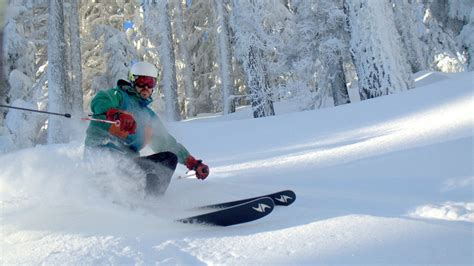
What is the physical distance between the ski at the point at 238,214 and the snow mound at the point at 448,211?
3.69ft

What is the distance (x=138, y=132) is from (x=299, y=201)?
6.73ft

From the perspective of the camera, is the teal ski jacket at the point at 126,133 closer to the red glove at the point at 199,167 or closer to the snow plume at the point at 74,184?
the red glove at the point at 199,167

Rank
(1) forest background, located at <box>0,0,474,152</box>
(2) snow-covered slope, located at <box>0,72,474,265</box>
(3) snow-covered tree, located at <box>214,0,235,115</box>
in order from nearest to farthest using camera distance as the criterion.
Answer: (2) snow-covered slope, located at <box>0,72,474,265</box> < (1) forest background, located at <box>0,0,474,152</box> < (3) snow-covered tree, located at <box>214,0,235,115</box>

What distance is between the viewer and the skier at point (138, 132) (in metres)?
4.60

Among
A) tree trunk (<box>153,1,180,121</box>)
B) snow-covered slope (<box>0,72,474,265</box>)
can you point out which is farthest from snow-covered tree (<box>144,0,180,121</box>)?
snow-covered slope (<box>0,72,474,265</box>)

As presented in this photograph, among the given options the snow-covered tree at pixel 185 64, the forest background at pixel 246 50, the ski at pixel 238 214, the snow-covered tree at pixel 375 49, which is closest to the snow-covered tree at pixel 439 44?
the forest background at pixel 246 50

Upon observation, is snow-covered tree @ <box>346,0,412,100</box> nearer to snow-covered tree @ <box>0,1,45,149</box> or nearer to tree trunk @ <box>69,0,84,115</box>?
snow-covered tree @ <box>0,1,45,149</box>

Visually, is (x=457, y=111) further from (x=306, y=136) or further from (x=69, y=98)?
(x=69, y=98)

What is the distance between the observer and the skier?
460 cm

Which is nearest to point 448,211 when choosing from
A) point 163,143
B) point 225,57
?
point 163,143

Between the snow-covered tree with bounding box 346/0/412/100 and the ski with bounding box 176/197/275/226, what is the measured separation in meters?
7.57

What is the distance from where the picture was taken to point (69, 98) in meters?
15.6

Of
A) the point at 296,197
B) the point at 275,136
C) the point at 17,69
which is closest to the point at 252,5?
the point at 275,136

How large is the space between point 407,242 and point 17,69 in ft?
59.9
